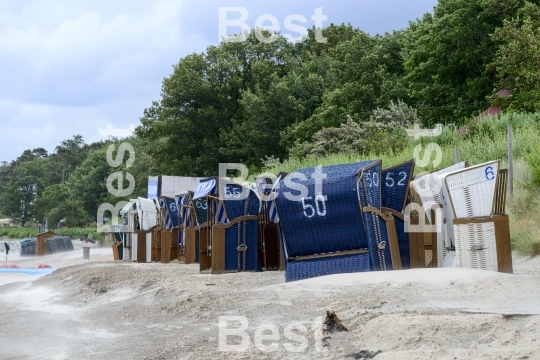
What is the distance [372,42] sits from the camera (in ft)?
132

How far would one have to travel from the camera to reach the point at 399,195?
1082 cm

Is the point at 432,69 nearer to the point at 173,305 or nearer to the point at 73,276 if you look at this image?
the point at 73,276

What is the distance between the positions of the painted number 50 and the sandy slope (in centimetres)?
126

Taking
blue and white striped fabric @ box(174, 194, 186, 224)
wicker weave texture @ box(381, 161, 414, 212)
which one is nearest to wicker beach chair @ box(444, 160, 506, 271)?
wicker weave texture @ box(381, 161, 414, 212)

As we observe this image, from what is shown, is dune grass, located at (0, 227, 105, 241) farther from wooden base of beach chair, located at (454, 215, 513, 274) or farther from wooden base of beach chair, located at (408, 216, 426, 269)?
wooden base of beach chair, located at (454, 215, 513, 274)

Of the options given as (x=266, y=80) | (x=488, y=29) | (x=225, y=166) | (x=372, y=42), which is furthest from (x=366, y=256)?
(x=266, y=80)

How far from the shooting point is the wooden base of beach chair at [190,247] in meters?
18.3

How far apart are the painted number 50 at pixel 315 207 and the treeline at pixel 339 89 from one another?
13.2 m

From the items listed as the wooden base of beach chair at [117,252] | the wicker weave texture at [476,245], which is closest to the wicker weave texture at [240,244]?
the wicker weave texture at [476,245]

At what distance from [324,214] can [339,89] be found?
28.7 metres

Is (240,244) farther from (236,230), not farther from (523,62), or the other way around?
(523,62)

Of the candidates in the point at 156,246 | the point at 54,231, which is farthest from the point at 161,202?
the point at 54,231

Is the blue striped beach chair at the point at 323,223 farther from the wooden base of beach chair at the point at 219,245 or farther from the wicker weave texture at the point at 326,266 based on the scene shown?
the wooden base of beach chair at the point at 219,245

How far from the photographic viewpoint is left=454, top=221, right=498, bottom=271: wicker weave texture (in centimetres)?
891
